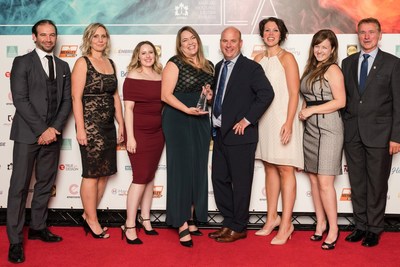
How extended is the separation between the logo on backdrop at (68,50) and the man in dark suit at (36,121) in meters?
0.40

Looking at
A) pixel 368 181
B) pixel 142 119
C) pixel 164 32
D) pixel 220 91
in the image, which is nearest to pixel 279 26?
pixel 220 91

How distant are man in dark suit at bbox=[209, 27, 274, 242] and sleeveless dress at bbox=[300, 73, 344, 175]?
13.9 inches

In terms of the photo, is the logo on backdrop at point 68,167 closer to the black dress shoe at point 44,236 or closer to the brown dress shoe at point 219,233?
the black dress shoe at point 44,236

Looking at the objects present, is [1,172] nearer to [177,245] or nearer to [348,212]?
[177,245]

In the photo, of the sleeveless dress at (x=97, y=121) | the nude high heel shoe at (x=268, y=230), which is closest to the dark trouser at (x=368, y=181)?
the nude high heel shoe at (x=268, y=230)

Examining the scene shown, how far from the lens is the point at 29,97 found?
3.17m

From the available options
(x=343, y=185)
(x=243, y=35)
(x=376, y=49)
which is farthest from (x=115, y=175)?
(x=376, y=49)

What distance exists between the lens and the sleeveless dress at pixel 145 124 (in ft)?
10.7

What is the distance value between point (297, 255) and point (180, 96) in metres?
1.44

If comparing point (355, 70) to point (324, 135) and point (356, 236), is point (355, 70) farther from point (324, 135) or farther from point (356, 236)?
point (356, 236)

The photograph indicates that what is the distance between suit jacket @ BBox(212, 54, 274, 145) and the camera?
10.4 ft

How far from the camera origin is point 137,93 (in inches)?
129

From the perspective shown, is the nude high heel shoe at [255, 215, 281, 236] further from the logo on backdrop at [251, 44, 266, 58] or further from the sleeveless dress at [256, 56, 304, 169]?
the logo on backdrop at [251, 44, 266, 58]

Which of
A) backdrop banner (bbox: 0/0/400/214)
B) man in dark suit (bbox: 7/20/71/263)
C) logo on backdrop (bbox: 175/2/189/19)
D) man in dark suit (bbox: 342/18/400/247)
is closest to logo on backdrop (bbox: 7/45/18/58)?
backdrop banner (bbox: 0/0/400/214)
